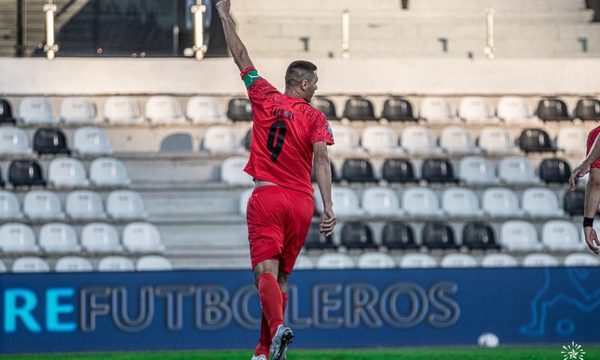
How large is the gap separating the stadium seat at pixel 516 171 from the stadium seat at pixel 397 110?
4.31ft

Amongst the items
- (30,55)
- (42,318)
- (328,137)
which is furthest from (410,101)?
(328,137)

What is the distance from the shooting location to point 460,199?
1670 cm

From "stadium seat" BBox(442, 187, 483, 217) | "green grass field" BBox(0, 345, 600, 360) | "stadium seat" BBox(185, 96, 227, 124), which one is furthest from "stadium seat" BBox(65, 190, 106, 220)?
"stadium seat" BBox(442, 187, 483, 217)

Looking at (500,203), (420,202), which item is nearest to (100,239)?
(420,202)

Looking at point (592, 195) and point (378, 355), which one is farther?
point (378, 355)

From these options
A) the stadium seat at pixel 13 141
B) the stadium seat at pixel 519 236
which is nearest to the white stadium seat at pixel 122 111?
the stadium seat at pixel 13 141

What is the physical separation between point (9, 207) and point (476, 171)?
5875mm

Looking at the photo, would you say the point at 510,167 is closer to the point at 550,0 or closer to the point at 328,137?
the point at 550,0

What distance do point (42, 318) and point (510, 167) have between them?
734 centimetres

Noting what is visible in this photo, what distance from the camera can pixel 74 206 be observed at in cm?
1611

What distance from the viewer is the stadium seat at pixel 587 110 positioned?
58.7 ft

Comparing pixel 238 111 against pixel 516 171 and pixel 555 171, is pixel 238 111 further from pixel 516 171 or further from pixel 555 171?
pixel 555 171

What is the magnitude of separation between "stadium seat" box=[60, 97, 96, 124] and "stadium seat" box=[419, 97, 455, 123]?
4328 mm

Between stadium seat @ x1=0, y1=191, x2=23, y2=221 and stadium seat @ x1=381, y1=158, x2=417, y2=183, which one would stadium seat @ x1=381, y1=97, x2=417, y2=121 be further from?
stadium seat @ x1=0, y1=191, x2=23, y2=221
